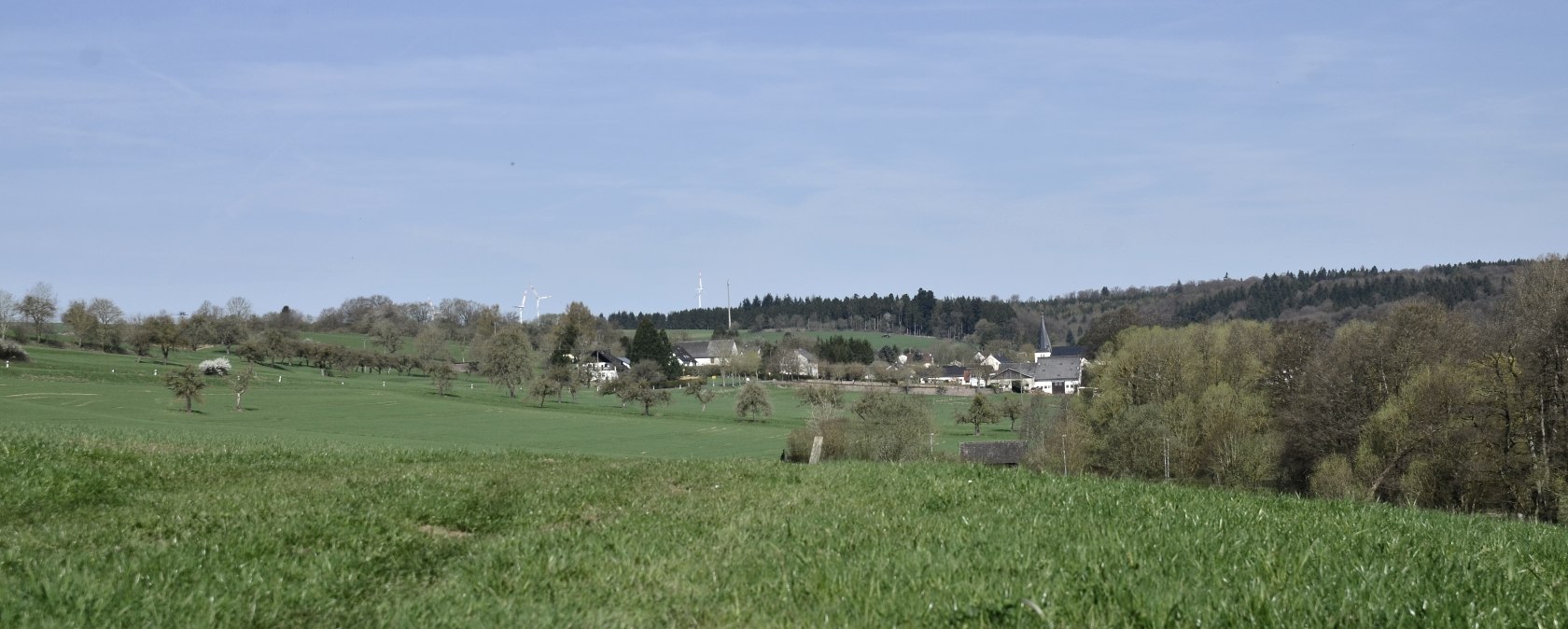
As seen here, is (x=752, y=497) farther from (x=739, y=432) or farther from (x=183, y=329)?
(x=183, y=329)

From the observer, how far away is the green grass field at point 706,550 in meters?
7.34

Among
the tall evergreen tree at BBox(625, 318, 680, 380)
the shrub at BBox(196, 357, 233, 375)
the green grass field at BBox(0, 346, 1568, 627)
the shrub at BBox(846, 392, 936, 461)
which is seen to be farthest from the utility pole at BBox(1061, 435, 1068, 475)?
the tall evergreen tree at BBox(625, 318, 680, 380)

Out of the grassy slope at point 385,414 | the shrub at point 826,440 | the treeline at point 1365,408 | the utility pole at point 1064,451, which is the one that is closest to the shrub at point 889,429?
the shrub at point 826,440

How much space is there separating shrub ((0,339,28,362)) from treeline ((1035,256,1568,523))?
93.4 metres

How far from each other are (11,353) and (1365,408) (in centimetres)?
11230

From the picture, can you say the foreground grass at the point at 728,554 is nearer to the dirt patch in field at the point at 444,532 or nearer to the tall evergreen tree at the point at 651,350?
the dirt patch in field at the point at 444,532

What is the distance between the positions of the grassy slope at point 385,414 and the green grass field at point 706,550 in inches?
1578

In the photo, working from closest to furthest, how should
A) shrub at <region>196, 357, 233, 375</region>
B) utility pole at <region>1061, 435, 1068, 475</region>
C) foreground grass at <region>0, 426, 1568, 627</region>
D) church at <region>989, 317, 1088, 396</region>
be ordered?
foreground grass at <region>0, 426, 1568, 627</region> < utility pole at <region>1061, 435, 1068, 475</region> < shrub at <region>196, 357, 233, 375</region> < church at <region>989, 317, 1088, 396</region>

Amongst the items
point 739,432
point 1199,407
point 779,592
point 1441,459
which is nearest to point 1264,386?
point 1199,407

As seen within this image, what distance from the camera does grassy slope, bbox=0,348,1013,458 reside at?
67812mm

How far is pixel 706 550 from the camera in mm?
10031

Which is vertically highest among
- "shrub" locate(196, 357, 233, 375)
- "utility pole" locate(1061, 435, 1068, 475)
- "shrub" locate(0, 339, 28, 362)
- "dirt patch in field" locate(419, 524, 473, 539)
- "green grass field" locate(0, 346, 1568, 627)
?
"shrub" locate(0, 339, 28, 362)

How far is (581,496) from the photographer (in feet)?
46.0

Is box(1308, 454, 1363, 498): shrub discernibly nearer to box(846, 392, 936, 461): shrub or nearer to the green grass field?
box(846, 392, 936, 461): shrub
